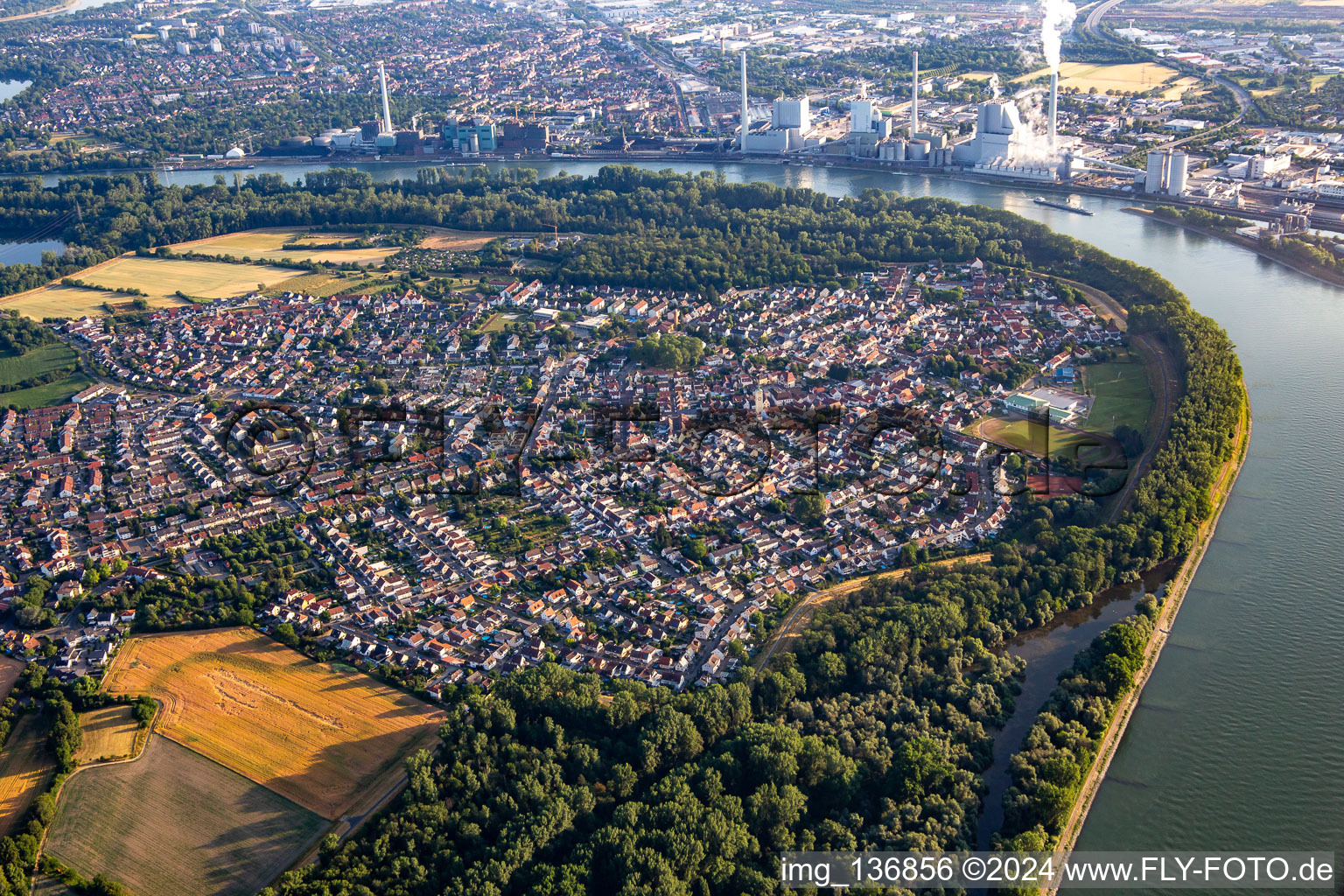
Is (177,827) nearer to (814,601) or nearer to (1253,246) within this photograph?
(814,601)

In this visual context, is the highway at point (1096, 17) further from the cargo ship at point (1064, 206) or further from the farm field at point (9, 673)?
the farm field at point (9, 673)

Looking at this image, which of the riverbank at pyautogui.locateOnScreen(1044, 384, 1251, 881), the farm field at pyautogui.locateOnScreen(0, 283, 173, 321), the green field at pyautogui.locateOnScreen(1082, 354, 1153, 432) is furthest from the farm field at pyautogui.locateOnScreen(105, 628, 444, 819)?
the farm field at pyautogui.locateOnScreen(0, 283, 173, 321)

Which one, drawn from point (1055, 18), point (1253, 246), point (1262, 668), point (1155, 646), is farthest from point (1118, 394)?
point (1055, 18)

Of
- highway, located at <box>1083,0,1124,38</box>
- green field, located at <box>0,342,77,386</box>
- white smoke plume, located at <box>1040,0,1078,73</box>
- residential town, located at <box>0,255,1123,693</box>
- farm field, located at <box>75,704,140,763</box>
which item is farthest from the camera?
highway, located at <box>1083,0,1124,38</box>

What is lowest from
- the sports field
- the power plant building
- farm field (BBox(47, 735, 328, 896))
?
farm field (BBox(47, 735, 328, 896))

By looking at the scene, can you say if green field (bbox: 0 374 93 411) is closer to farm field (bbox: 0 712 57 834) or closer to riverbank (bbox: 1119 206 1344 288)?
farm field (bbox: 0 712 57 834)

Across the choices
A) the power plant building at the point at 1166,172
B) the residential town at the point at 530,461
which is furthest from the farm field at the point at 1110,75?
the residential town at the point at 530,461

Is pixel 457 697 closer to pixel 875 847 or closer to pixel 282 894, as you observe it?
pixel 282 894
